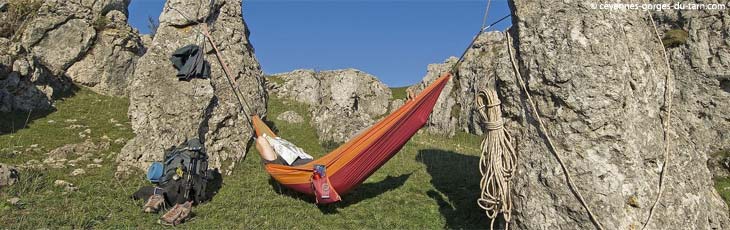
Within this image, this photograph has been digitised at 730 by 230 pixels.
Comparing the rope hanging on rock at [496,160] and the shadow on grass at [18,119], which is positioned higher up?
the shadow on grass at [18,119]

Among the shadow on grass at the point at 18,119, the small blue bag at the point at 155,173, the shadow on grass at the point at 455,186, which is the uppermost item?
the shadow on grass at the point at 18,119

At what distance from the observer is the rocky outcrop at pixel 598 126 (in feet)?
15.1

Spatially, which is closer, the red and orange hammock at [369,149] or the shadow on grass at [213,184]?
the red and orange hammock at [369,149]

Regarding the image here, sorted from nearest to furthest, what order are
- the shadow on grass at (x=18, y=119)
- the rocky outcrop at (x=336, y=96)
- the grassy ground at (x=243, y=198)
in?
1. the grassy ground at (x=243, y=198)
2. the shadow on grass at (x=18, y=119)
3. the rocky outcrop at (x=336, y=96)

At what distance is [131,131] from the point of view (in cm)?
1136

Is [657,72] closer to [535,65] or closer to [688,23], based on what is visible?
[535,65]

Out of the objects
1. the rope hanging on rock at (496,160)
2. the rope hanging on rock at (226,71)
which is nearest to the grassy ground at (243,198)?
the rope hanging on rock at (226,71)

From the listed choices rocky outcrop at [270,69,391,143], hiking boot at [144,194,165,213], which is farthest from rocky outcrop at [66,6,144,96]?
hiking boot at [144,194,165,213]

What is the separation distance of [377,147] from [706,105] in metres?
8.11

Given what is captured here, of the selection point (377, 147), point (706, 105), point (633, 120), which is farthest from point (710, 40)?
point (377, 147)

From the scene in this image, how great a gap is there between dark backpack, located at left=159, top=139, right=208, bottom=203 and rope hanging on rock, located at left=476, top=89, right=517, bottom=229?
4.88 meters

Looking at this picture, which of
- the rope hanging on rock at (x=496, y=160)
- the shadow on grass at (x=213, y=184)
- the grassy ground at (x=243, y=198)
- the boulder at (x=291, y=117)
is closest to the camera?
the rope hanging on rock at (x=496, y=160)

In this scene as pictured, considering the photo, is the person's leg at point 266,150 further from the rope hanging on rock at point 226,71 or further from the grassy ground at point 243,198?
the rope hanging on rock at point 226,71

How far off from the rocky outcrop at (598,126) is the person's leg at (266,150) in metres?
4.48
